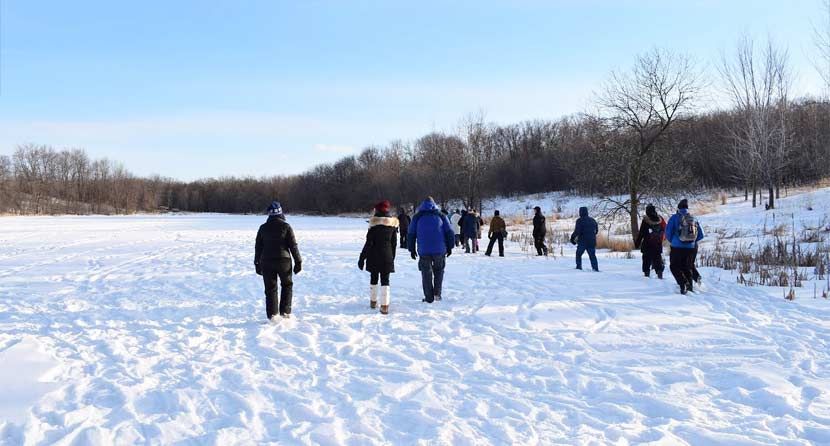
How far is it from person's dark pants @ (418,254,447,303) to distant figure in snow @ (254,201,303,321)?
2.13 m

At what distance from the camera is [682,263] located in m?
9.68

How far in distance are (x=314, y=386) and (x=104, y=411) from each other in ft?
5.45

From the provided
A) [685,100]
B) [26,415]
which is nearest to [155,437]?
[26,415]

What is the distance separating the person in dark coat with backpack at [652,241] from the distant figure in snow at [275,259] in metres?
7.23

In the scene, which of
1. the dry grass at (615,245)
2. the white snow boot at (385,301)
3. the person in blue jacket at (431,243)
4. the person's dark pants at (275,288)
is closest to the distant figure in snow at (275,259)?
the person's dark pants at (275,288)

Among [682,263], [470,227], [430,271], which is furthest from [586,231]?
[470,227]

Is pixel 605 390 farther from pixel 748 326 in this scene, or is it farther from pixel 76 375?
pixel 76 375

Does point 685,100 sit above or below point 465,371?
above

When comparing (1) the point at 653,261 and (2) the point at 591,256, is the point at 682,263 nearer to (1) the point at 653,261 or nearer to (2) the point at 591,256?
(1) the point at 653,261

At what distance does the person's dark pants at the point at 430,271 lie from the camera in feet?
29.6

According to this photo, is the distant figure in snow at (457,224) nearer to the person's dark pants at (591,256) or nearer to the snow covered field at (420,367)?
the person's dark pants at (591,256)

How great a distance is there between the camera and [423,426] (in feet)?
13.3

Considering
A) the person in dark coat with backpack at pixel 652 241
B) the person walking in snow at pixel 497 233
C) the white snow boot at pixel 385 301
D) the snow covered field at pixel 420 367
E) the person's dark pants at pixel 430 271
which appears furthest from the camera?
the person walking in snow at pixel 497 233

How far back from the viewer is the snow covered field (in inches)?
159
